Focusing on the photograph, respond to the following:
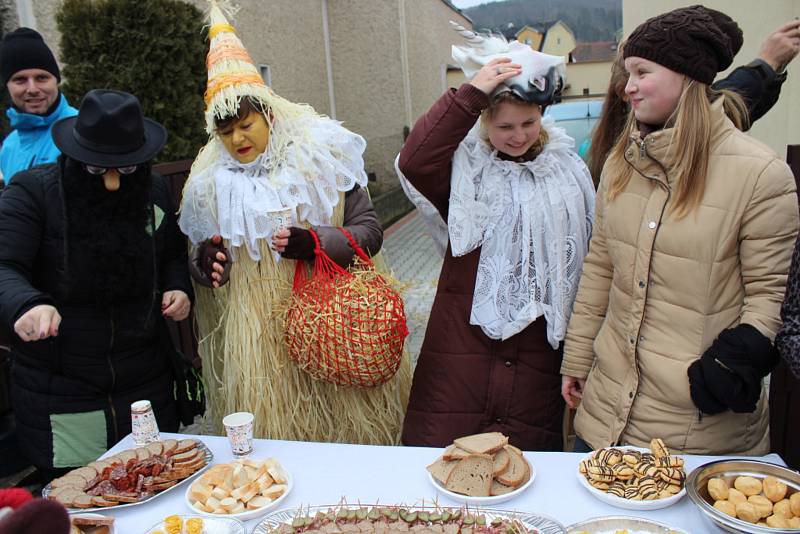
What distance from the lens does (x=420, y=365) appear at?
218cm

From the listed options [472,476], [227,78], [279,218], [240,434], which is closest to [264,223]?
[279,218]

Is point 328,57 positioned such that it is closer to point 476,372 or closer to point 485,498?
point 476,372

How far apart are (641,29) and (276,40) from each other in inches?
354

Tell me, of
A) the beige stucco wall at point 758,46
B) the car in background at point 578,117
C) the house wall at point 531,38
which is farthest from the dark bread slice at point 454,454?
the car in background at point 578,117

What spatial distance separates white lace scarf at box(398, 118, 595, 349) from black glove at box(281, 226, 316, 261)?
0.36 m

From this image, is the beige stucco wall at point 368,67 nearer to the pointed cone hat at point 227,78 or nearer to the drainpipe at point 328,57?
the drainpipe at point 328,57

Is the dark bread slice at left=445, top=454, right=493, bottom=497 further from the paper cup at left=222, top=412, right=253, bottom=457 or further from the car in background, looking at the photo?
the car in background

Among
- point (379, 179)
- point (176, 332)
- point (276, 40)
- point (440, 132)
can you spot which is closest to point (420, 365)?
point (440, 132)

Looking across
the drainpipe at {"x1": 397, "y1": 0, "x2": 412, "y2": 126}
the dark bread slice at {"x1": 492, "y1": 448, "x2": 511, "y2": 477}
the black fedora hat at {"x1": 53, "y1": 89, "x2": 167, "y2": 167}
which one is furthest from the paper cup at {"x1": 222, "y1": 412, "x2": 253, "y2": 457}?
the drainpipe at {"x1": 397, "y1": 0, "x2": 412, "y2": 126}

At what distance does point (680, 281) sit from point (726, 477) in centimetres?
47

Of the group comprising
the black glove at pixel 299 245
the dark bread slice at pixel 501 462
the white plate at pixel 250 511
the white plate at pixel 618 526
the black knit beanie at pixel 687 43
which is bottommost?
the white plate at pixel 250 511

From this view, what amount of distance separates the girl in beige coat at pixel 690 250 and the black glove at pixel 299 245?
91cm

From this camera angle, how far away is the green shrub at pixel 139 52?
15.3ft

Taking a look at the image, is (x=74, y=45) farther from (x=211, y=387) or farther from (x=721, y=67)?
(x=721, y=67)
